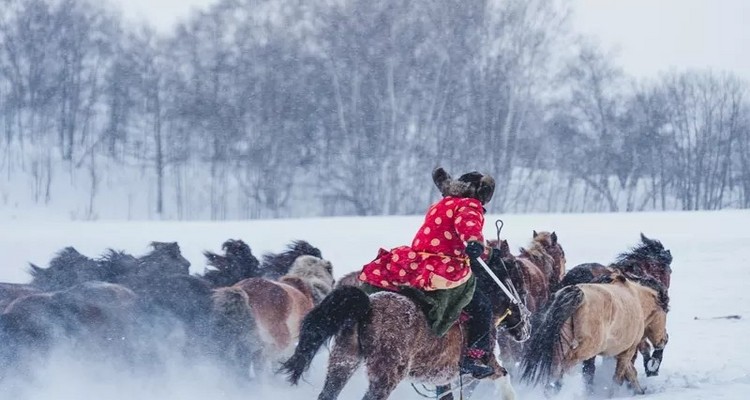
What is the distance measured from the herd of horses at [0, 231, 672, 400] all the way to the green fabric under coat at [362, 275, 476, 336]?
0.06 m

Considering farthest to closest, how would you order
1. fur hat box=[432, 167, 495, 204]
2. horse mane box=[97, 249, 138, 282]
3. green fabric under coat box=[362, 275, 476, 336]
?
horse mane box=[97, 249, 138, 282] → fur hat box=[432, 167, 495, 204] → green fabric under coat box=[362, 275, 476, 336]

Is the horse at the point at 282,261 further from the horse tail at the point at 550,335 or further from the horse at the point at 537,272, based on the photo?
the horse tail at the point at 550,335

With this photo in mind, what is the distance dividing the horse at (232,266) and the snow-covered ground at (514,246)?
1422 mm

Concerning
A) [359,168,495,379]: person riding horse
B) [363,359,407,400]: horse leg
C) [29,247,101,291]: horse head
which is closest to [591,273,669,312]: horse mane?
[359,168,495,379]: person riding horse

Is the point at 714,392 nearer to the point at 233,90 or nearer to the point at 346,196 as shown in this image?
the point at 346,196

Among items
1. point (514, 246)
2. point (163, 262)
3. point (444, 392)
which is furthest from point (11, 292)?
point (514, 246)

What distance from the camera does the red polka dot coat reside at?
5758 mm

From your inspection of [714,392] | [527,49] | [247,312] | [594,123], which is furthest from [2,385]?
[594,123]

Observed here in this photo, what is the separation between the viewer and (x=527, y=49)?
121 ft

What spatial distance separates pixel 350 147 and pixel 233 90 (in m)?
5.77

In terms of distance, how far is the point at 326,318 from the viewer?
551cm

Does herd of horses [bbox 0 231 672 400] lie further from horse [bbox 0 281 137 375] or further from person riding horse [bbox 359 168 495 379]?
person riding horse [bbox 359 168 495 379]

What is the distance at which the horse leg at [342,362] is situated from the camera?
5.50 m

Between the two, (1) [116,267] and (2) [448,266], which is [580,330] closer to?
(2) [448,266]
